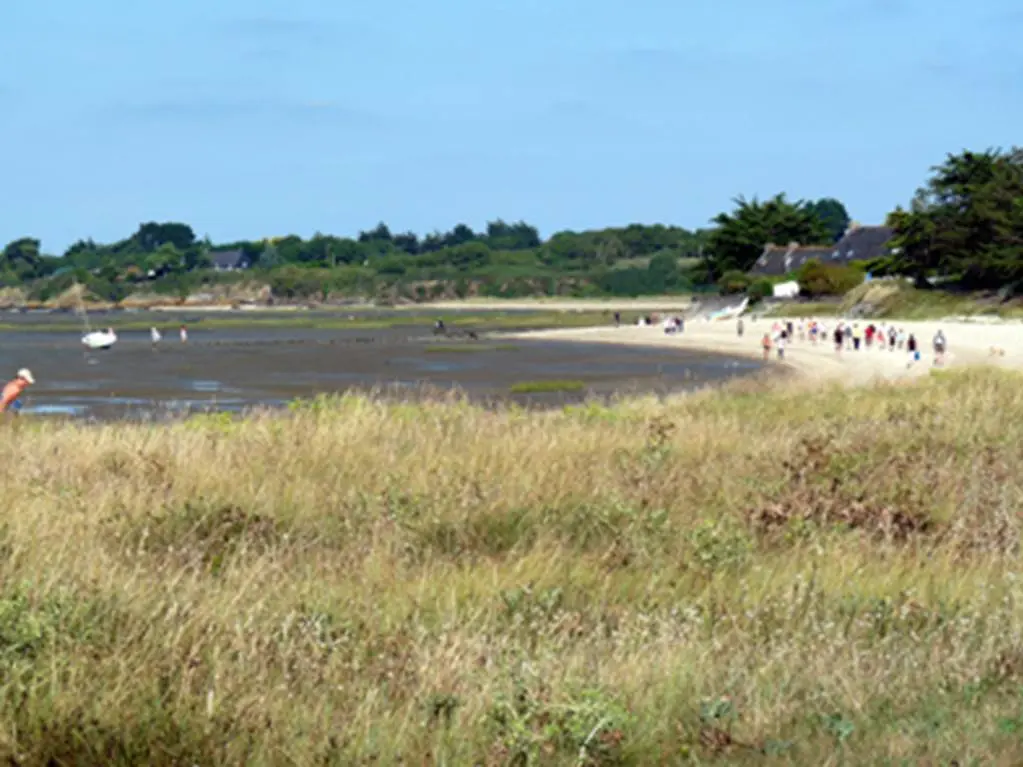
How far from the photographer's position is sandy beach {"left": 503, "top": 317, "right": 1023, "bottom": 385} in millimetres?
49481

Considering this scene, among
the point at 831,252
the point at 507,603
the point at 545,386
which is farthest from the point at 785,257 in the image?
the point at 507,603

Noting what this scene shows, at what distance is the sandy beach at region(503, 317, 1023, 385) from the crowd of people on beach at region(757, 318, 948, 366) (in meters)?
0.37

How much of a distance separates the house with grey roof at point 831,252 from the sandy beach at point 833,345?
17.6 meters

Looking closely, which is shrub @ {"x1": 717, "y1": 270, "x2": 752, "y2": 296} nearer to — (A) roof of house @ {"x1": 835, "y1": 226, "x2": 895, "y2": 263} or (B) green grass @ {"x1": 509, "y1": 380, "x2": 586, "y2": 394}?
(A) roof of house @ {"x1": 835, "y1": 226, "x2": 895, "y2": 263}

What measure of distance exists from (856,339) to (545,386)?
22940 millimetres

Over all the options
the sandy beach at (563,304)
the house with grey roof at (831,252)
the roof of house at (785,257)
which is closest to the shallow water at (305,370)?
the roof of house at (785,257)

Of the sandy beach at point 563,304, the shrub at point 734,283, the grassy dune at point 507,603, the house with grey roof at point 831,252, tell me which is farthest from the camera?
the sandy beach at point 563,304

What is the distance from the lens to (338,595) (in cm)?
801

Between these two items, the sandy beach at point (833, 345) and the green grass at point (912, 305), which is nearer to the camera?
the sandy beach at point (833, 345)

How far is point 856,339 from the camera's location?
64250 mm

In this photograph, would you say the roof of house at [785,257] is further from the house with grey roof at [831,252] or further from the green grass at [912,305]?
the green grass at [912,305]

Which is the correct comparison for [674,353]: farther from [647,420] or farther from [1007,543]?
[1007,543]

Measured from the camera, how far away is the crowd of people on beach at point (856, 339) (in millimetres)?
56084

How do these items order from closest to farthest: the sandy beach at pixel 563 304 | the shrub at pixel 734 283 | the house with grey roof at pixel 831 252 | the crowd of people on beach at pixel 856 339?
the crowd of people on beach at pixel 856 339
the shrub at pixel 734 283
the house with grey roof at pixel 831 252
the sandy beach at pixel 563 304
